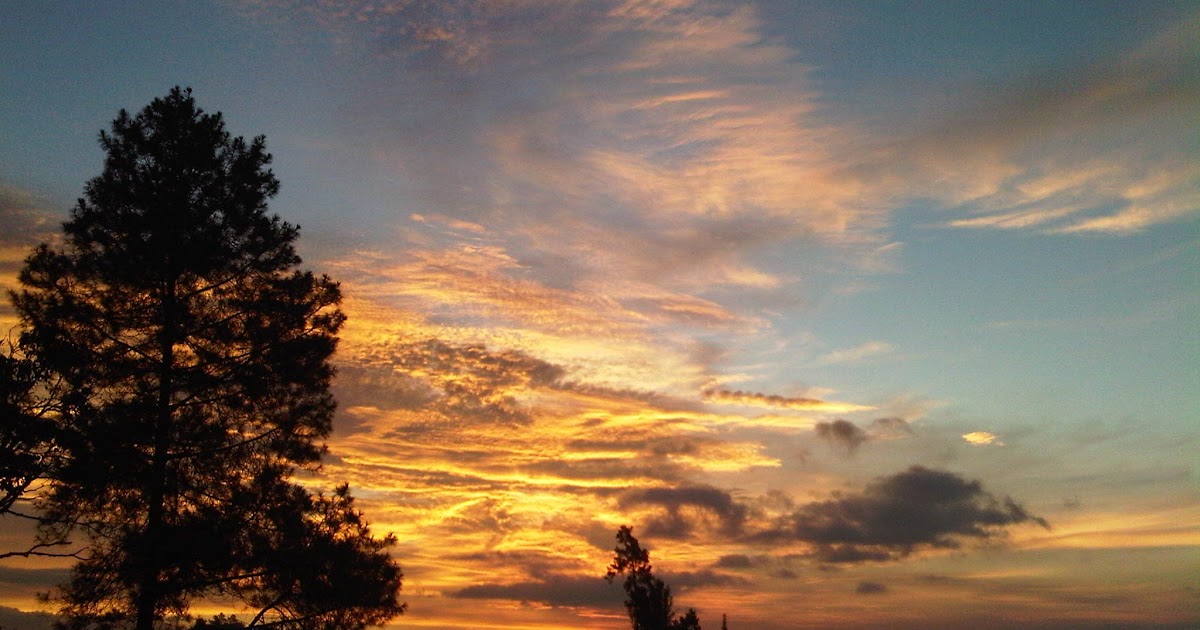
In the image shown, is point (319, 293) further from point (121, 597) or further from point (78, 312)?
point (121, 597)

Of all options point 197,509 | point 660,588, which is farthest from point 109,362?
point 660,588

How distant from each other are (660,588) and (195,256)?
32.0 m

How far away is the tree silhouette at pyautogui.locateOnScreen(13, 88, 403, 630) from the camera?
61.8 ft

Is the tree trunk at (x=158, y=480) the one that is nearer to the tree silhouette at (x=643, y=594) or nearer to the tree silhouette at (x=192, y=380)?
the tree silhouette at (x=192, y=380)

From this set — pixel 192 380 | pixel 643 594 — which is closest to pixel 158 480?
pixel 192 380

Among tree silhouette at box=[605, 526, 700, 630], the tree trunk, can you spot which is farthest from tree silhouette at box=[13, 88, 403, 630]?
tree silhouette at box=[605, 526, 700, 630]

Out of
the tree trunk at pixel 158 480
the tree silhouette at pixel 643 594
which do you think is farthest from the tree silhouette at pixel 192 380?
the tree silhouette at pixel 643 594

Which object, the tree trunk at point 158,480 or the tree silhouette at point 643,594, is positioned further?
the tree silhouette at point 643,594

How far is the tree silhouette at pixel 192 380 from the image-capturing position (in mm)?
18844

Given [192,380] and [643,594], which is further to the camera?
[643,594]

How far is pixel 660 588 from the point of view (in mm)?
44562

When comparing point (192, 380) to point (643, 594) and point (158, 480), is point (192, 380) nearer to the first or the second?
point (158, 480)

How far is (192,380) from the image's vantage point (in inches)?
782

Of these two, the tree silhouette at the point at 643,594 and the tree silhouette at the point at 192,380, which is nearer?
the tree silhouette at the point at 192,380
